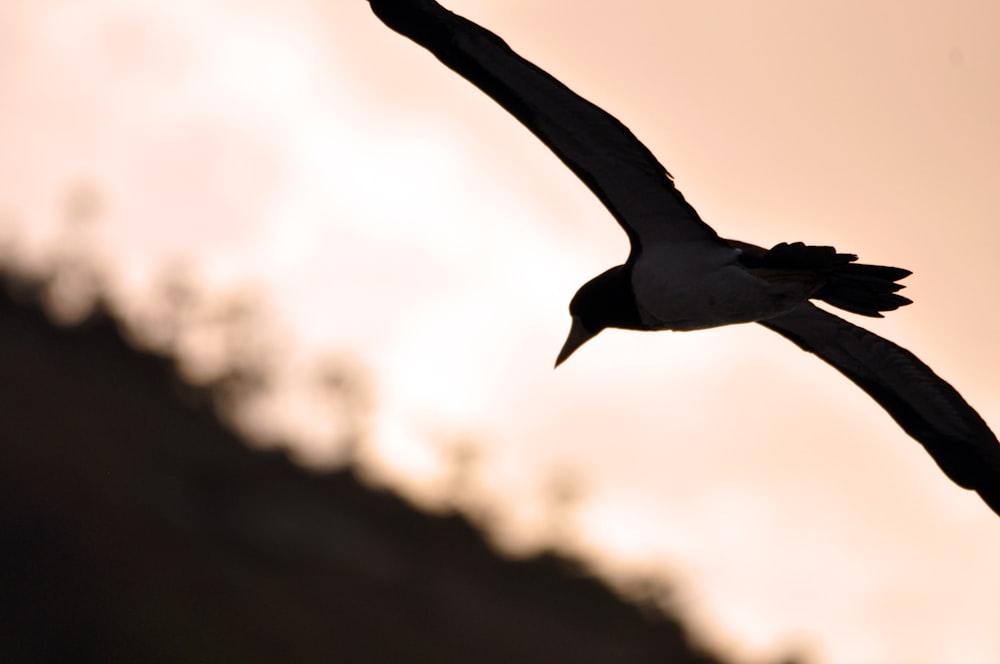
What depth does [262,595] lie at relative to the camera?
19.1 metres

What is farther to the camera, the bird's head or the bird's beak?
the bird's beak

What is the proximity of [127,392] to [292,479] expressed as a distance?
245cm

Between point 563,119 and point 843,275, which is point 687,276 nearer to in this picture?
point 843,275

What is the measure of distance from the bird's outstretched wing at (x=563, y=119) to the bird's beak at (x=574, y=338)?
100cm

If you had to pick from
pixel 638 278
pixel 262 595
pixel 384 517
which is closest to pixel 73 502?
pixel 262 595

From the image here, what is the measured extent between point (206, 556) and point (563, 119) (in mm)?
12673

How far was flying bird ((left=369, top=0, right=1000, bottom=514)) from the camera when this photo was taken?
7.50m

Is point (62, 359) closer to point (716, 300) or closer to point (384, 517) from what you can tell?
point (384, 517)

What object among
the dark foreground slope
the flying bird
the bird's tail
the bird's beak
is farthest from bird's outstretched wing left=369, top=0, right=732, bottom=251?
the dark foreground slope

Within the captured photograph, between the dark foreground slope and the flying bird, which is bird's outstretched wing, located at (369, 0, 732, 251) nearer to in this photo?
the flying bird

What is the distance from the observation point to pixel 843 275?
7.64 metres

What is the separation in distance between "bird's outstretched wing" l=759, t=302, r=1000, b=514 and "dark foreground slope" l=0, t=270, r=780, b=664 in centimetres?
1012

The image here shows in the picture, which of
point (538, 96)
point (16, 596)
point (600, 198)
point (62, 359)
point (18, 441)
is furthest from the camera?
point (62, 359)

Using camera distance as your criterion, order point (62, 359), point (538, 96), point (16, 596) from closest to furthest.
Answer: point (538, 96) < point (16, 596) < point (62, 359)
